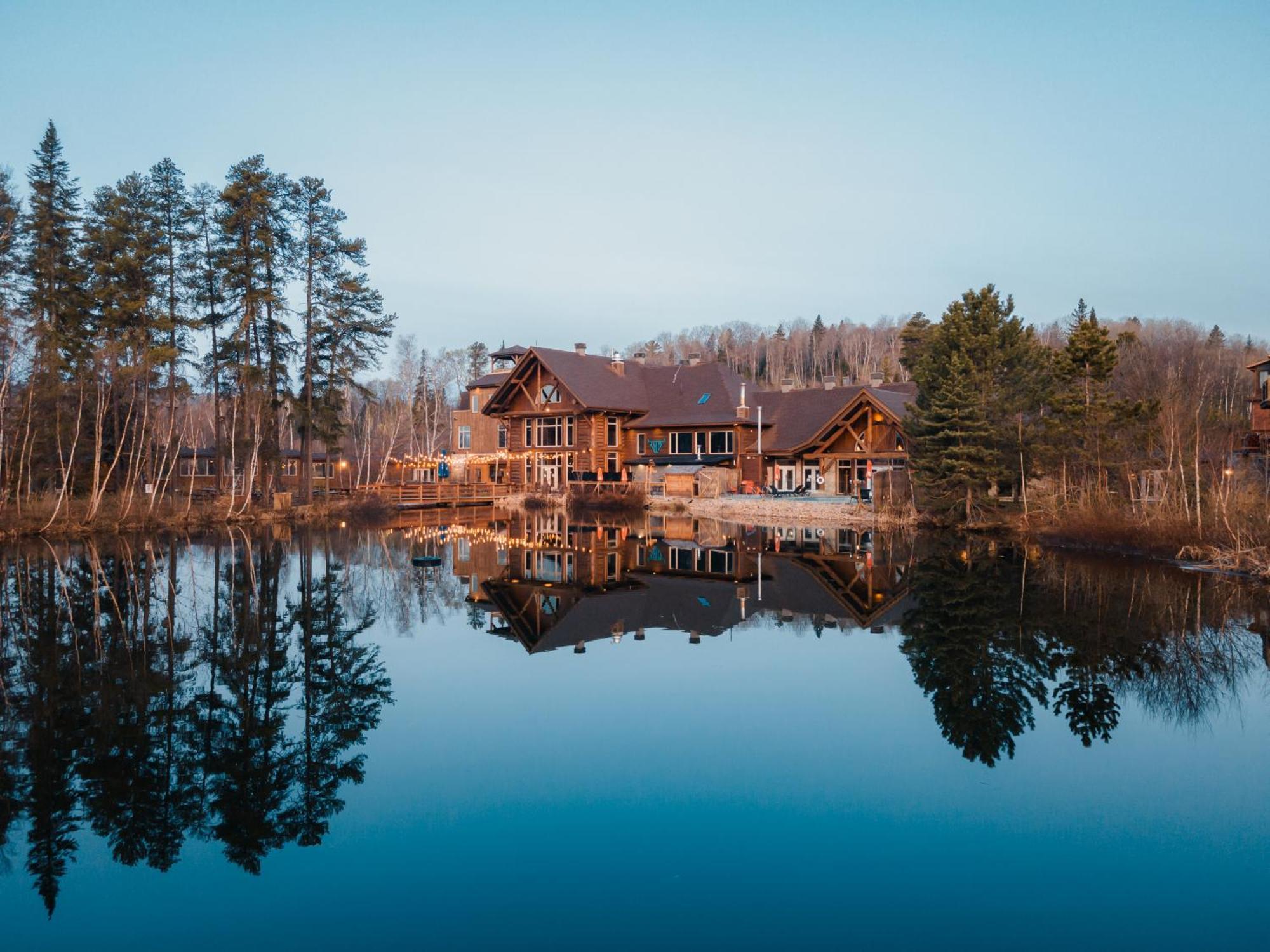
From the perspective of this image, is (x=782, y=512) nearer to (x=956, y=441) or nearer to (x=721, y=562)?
(x=956, y=441)

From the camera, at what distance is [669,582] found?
17922 mm

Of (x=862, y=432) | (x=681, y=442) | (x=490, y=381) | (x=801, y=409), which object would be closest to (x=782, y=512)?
(x=862, y=432)

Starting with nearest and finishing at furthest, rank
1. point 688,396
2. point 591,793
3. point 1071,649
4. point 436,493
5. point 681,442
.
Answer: point 591,793
point 1071,649
point 436,493
point 681,442
point 688,396

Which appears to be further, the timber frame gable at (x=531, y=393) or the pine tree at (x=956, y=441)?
the timber frame gable at (x=531, y=393)

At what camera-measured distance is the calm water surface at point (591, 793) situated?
482cm

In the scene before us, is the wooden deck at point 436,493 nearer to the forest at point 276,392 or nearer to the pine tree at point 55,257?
the forest at point 276,392

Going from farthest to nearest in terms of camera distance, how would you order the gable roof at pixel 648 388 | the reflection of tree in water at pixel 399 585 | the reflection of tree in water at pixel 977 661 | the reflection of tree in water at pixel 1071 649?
the gable roof at pixel 648 388 → the reflection of tree in water at pixel 399 585 → the reflection of tree in water at pixel 1071 649 → the reflection of tree in water at pixel 977 661

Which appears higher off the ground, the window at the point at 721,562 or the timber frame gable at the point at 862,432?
the timber frame gable at the point at 862,432

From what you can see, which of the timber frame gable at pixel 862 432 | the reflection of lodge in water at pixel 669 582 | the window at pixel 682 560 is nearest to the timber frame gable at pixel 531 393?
the timber frame gable at pixel 862 432

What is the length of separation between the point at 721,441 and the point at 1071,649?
107 ft

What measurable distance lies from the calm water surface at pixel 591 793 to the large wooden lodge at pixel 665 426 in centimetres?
2652

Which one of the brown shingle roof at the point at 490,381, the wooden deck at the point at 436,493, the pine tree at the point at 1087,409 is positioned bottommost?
the wooden deck at the point at 436,493

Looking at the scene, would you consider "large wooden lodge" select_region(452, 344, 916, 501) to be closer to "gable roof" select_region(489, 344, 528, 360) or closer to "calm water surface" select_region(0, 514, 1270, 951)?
"gable roof" select_region(489, 344, 528, 360)

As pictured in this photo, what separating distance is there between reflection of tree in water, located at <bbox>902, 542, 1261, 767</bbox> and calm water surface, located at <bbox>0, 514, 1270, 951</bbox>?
6 cm
